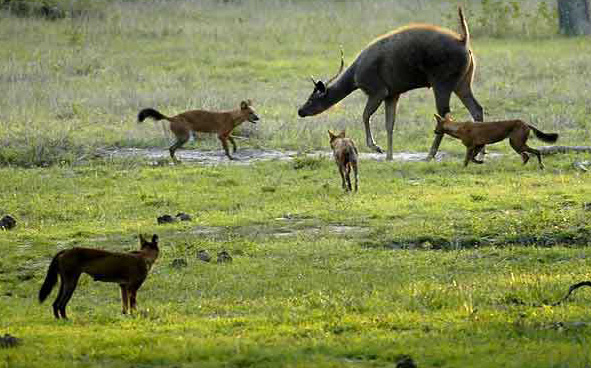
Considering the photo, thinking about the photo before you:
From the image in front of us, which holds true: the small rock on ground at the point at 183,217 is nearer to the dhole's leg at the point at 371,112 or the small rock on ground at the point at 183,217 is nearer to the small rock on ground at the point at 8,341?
the dhole's leg at the point at 371,112

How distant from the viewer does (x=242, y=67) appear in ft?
90.2

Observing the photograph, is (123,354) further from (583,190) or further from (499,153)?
(499,153)

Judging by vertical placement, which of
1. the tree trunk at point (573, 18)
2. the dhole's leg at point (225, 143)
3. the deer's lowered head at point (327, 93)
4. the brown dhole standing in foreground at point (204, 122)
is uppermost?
the tree trunk at point (573, 18)

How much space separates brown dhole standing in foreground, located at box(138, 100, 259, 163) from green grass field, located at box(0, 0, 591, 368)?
576 mm

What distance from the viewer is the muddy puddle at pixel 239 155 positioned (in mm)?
18594

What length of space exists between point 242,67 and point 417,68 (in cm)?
927

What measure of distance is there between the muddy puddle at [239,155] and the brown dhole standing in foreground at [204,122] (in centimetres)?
22

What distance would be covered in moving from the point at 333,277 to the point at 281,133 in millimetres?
9481

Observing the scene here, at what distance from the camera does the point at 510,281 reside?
10398mm

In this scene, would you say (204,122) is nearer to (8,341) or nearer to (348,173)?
(348,173)

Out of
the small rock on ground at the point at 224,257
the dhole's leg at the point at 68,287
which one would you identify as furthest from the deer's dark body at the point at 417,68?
the dhole's leg at the point at 68,287

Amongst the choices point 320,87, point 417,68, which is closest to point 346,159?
point 417,68

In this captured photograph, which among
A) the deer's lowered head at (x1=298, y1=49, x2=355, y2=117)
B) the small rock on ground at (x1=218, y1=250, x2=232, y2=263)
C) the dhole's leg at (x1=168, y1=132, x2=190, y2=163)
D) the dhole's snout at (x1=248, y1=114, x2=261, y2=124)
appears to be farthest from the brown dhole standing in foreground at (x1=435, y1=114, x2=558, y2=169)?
the small rock on ground at (x1=218, y1=250, x2=232, y2=263)

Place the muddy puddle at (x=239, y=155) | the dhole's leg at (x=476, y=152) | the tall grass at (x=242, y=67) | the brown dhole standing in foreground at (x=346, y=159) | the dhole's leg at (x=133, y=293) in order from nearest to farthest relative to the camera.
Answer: the dhole's leg at (x=133, y=293) → the brown dhole standing in foreground at (x=346, y=159) → the dhole's leg at (x=476, y=152) → the muddy puddle at (x=239, y=155) → the tall grass at (x=242, y=67)
